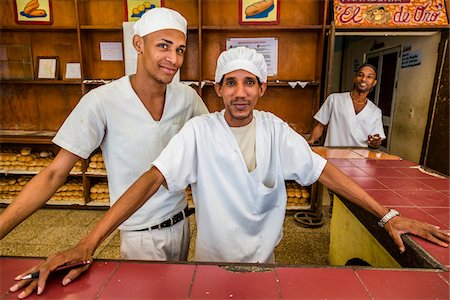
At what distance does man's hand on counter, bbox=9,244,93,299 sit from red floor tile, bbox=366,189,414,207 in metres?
1.18

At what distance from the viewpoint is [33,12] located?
353 cm

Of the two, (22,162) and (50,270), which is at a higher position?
(50,270)

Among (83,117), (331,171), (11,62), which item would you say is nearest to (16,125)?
(11,62)

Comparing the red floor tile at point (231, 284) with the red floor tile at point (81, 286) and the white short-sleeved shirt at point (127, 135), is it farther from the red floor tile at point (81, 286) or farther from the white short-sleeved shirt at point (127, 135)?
the white short-sleeved shirt at point (127, 135)

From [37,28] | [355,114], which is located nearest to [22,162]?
[37,28]

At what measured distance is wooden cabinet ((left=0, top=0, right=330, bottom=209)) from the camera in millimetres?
3400

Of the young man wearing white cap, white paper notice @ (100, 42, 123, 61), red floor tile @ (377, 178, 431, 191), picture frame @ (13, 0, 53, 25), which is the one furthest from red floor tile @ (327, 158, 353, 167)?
picture frame @ (13, 0, 53, 25)

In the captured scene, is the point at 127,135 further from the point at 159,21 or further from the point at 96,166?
the point at 96,166

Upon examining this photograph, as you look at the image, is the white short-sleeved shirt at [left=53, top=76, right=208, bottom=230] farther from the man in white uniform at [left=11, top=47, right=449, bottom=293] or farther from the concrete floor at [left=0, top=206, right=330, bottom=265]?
the concrete floor at [left=0, top=206, right=330, bottom=265]

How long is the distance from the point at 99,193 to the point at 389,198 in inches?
126

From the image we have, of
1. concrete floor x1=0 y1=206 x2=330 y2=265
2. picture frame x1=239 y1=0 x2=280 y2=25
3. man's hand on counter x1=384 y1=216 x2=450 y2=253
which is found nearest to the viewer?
man's hand on counter x1=384 y1=216 x2=450 y2=253

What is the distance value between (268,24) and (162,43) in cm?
235

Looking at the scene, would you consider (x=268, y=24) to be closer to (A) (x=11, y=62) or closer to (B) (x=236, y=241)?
(B) (x=236, y=241)

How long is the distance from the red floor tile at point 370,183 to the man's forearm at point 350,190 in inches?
14.2
